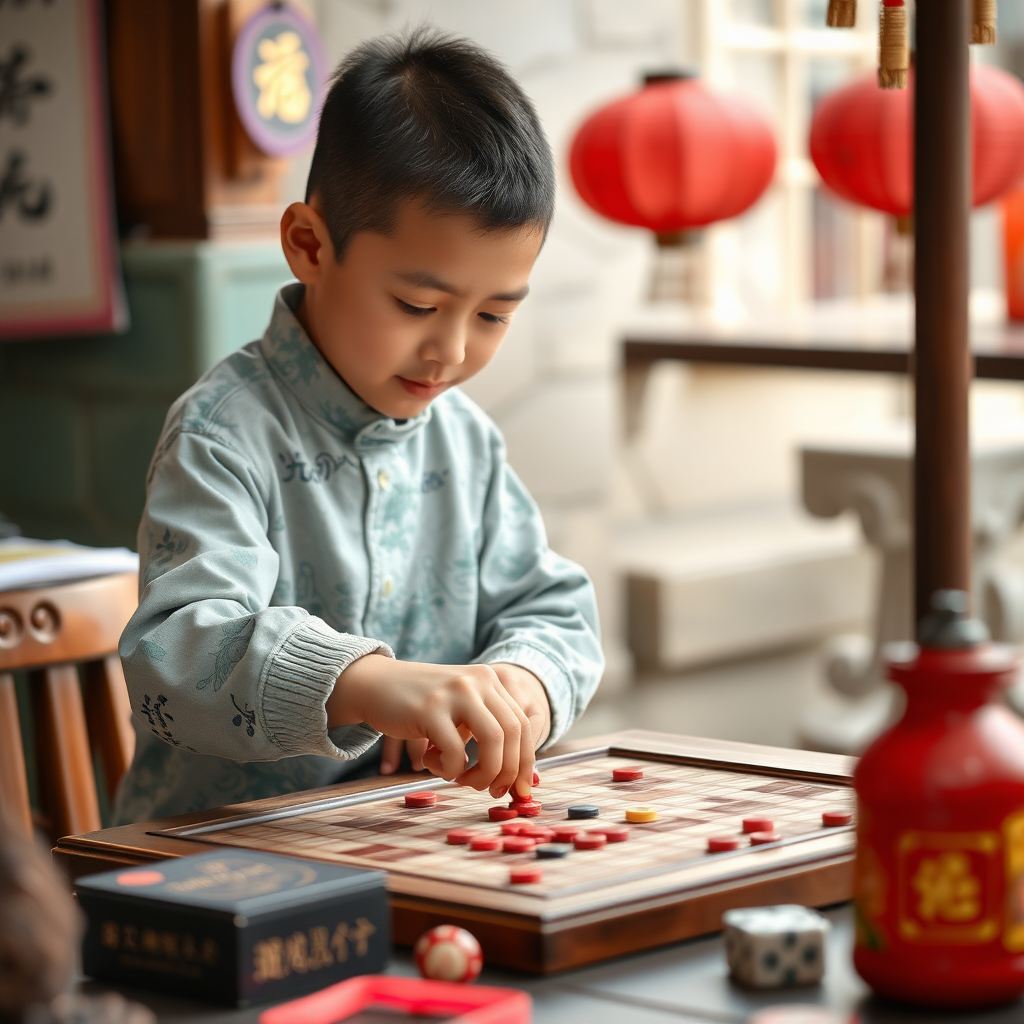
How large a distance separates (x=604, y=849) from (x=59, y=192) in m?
1.77

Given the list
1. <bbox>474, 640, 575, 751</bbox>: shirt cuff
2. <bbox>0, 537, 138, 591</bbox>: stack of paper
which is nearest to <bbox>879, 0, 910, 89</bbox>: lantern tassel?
<bbox>474, 640, 575, 751</bbox>: shirt cuff

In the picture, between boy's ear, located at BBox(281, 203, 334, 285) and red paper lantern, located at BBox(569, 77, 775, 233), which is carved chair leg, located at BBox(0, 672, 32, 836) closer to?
boy's ear, located at BBox(281, 203, 334, 285)

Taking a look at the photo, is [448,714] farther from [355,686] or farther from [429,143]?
[429,143]

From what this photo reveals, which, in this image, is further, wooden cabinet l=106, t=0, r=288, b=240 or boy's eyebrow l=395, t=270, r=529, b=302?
wooden cabinet l=106, t=0, r=288, b=240

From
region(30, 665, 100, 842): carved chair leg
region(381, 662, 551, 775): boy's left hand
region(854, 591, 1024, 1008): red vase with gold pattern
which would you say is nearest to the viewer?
region(854, 591, 1024, 1008): red vase with gold pattern

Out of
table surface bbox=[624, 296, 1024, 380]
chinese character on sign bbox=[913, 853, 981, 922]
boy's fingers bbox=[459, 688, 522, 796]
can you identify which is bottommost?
boy's fingers bbox=[459, 688, 522, 796]

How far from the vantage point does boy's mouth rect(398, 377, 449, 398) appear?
113 cm

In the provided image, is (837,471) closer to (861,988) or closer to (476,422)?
(476,422)

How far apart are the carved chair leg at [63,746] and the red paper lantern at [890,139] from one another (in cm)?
189

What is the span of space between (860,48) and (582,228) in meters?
1.07

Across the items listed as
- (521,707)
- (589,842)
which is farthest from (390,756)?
(589,842)

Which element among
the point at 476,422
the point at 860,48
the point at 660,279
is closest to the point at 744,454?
the point at 660,279

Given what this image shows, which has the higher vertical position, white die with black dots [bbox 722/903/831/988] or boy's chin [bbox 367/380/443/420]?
boy's chin [bbox 367/380/443/420]

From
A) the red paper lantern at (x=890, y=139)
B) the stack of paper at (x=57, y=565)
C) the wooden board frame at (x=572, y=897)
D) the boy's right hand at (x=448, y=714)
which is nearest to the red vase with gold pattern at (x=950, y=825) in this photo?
the wooden board frame at (x=572, y=897)
